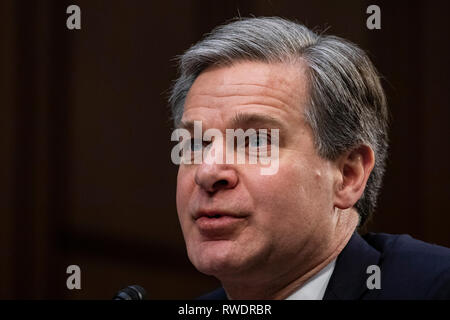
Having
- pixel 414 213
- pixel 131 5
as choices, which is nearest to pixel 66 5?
pixel 131 5

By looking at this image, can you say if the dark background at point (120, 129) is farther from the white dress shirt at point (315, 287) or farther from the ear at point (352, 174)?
the white dress shirt at point (315, 287)

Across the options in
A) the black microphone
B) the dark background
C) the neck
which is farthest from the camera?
the dark background

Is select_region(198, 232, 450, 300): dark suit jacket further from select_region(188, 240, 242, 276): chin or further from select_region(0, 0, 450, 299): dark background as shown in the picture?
select_region(0, 0, 450, 299): dark background

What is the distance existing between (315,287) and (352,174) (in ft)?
0.83

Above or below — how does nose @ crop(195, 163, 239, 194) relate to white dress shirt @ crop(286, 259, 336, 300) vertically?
above

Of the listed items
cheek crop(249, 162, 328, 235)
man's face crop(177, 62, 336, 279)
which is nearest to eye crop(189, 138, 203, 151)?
man's face crop(177, 62, 336, 279)

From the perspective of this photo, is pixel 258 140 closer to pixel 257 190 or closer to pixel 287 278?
pixel 257 190

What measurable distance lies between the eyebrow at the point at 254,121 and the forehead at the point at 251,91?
0.04 ft

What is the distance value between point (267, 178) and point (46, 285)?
1.17 meters

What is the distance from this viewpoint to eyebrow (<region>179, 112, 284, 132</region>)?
4.83 ft

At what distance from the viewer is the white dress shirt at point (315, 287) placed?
1.49m

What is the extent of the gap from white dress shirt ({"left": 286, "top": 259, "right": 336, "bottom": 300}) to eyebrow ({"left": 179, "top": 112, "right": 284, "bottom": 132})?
310 millimetres

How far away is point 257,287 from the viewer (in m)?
1.52
